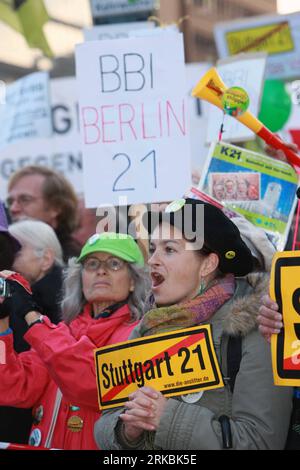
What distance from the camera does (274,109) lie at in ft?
17.5

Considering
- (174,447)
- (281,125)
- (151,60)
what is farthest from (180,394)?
(281,125)

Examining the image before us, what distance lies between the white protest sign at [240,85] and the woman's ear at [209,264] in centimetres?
135

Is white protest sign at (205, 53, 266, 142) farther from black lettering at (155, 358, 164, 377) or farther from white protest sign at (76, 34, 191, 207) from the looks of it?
black lettering at (155, 358, 164, 377)

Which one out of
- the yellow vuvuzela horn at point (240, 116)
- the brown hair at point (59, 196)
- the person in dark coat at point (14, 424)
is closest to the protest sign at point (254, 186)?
the yellow vuvuzela horn at point (240, 116)

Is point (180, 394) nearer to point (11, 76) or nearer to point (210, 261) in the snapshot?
point (210, 261)

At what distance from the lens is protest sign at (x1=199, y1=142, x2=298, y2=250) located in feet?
11.4

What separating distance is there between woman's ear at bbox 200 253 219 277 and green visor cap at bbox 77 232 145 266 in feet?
1.86

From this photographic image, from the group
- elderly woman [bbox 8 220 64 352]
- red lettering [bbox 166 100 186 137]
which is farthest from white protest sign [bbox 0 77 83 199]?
red lettering [bbox 166 100 186 137]

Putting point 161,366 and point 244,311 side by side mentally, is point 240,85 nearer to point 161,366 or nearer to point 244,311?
point 244,311

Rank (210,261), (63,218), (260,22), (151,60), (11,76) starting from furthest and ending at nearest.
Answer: (11,76), (260,22), (63,218), (151,60), (210,261)

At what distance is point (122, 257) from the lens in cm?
334

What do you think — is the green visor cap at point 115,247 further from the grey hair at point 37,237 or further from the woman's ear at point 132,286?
the grey hair at point 37,237

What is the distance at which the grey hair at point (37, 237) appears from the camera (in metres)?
3.95

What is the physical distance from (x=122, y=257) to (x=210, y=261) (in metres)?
0.58
